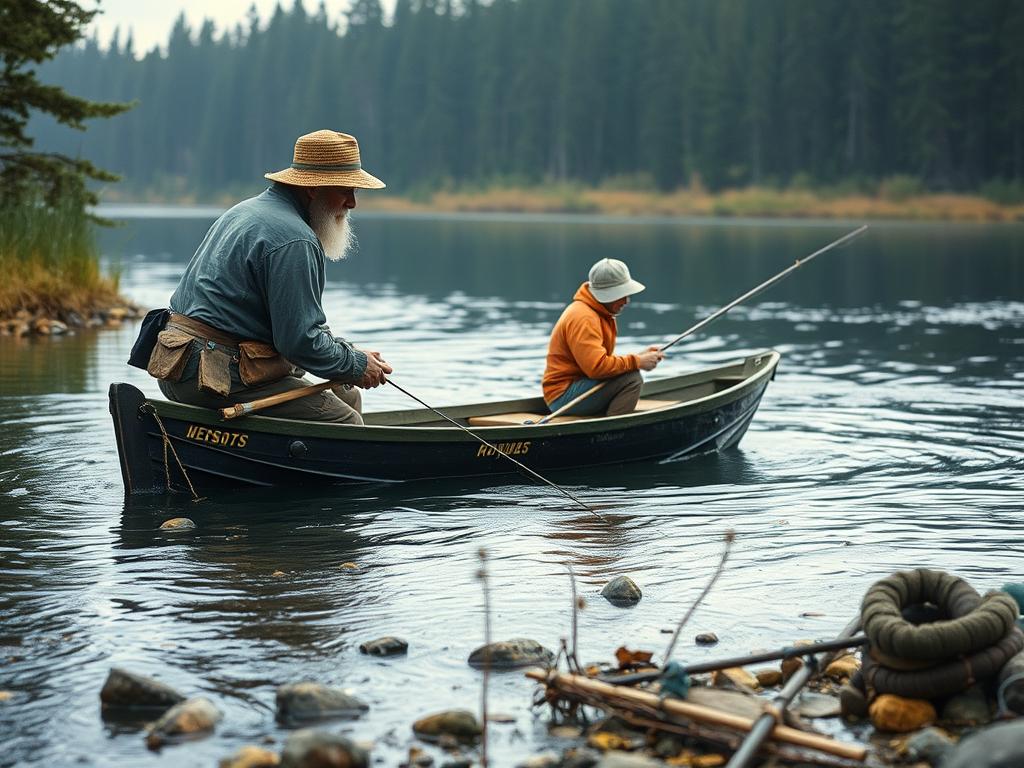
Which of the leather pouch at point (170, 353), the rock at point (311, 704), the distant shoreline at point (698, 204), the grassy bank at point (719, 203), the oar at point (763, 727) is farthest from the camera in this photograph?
the grassy bank at point (719, 203)

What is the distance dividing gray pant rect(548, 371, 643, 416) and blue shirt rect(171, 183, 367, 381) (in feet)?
7.18

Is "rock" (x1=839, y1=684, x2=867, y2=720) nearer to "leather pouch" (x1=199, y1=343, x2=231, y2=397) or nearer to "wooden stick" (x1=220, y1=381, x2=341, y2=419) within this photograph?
"wooden stick" (x1=220, y1=381, x2=341, y2=419)

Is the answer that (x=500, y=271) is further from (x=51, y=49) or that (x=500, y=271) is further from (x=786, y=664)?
(x=786, y=664)

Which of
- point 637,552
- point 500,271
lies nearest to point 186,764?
point 637,552

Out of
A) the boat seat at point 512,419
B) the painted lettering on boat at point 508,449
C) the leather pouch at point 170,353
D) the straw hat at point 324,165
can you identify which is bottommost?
the painted lettering on boat at point 508,449

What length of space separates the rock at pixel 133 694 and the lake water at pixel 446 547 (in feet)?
0.23

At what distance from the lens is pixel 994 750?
13.4 ft

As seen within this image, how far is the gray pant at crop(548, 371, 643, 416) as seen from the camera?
1005cm

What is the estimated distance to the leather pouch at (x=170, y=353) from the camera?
26.5 feet

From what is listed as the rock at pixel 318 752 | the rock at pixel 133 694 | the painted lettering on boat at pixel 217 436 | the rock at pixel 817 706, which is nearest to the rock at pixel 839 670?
the rock at pixel 817 706

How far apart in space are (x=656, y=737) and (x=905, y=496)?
15.9 feet

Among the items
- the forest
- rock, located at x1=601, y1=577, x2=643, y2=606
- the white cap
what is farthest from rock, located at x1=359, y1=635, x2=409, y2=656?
the forest

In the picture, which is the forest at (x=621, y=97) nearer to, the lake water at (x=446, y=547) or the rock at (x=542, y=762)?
the lake water at (x=446, y=547)

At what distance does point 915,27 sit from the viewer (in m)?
74.2
